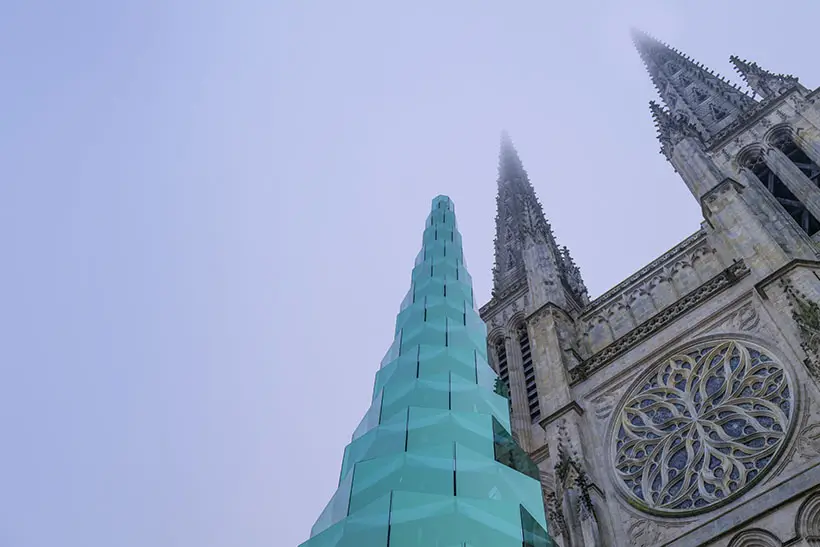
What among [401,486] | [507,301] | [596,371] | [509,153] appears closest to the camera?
[401,486]

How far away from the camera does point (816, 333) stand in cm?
1254

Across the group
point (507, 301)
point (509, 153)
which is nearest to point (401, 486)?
point (507, 301)

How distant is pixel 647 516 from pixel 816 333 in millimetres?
4152

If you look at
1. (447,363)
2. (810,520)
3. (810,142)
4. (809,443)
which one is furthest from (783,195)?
(447,363)

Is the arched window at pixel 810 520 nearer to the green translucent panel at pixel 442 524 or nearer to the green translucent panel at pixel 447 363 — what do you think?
the green translucent panel at pixel 447 363

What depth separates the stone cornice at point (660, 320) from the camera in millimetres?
16094

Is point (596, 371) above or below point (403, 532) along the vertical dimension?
above

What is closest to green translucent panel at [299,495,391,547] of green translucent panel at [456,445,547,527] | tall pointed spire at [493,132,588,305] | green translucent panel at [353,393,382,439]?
green translucent panel at [456,445,547,527]

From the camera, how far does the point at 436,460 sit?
19.3 ft

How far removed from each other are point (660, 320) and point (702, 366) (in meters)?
1.81

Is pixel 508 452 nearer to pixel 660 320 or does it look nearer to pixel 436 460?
pixel 436 460

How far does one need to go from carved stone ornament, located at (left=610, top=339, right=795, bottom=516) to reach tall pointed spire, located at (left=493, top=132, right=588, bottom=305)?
23.7 feet

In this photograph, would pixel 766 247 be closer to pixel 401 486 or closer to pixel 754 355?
pixel 754 355

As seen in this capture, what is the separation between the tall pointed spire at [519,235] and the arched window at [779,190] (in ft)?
19.5
